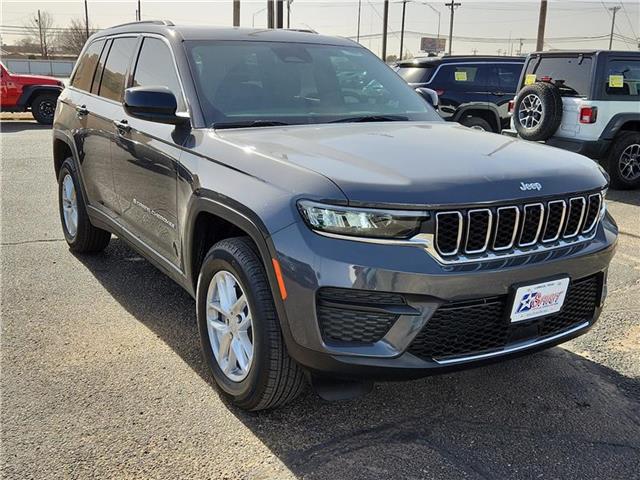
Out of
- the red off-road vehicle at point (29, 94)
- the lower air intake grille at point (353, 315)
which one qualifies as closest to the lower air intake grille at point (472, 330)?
the lower air intake grille at point (353, 315)

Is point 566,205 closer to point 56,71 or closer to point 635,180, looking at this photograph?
point 635,180

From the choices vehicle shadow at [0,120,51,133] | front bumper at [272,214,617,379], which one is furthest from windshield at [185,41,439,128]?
vehicle shadow at [0,120,51,133]

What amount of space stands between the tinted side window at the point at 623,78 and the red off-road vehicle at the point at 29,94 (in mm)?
12257

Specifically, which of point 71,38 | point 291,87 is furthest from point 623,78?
point 71,38

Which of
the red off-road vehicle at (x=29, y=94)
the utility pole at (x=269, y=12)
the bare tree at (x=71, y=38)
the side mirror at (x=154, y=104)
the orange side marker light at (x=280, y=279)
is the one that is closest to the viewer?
the orange side marker light at (x=280, y=279)

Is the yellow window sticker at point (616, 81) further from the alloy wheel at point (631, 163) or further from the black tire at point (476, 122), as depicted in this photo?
the black tire at point (476, 122)

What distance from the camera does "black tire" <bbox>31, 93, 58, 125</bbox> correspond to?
15.9 meters

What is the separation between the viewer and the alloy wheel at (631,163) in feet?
29.0

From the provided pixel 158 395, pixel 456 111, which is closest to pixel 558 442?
pixel 158 395

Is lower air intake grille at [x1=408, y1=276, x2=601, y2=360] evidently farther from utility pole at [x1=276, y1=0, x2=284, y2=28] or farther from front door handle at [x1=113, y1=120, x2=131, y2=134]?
utility pole at [x1=276, y1=0, x2=284, y2=28]

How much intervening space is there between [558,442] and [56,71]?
187ft

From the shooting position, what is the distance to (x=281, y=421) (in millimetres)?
2967

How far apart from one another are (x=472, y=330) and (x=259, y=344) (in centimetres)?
89

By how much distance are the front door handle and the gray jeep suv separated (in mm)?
145
